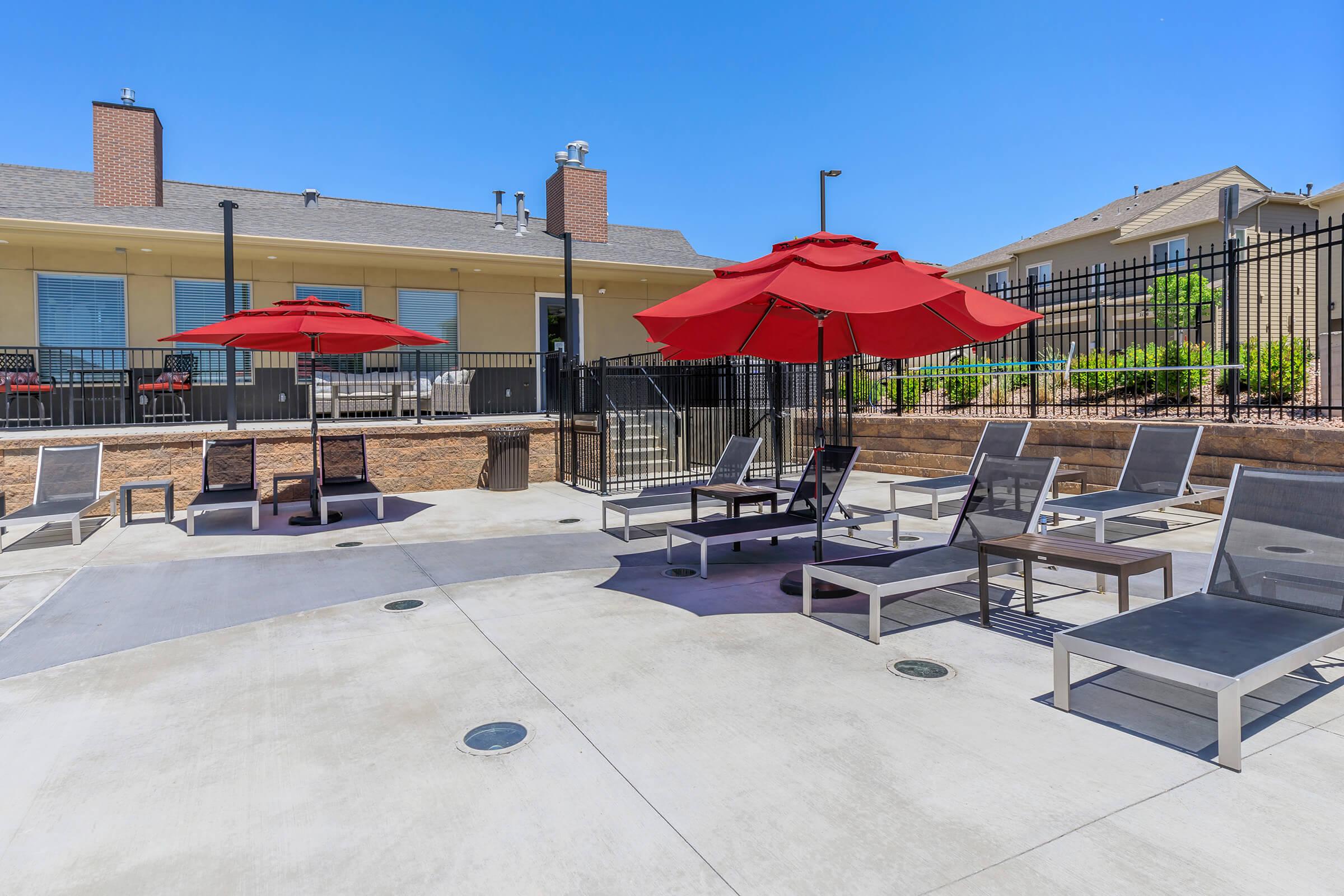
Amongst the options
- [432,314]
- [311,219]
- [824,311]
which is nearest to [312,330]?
[824,311]

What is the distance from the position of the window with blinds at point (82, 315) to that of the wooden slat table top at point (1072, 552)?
16310 mm

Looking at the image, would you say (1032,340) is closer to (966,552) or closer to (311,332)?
(966,552)

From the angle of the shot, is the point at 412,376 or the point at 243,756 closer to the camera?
the point at 243,756

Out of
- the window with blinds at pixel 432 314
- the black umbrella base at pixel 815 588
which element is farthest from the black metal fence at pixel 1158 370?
the window with blinds at pixel 432 314

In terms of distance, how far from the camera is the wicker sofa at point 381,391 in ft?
44.8

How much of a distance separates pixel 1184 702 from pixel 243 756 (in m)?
4.35

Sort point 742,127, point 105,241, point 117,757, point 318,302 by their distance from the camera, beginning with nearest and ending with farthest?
point 117,757 → point 318,302 → point 105,241 → point 742,127

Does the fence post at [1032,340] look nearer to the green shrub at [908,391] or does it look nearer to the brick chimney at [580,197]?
the green shrub at [908,391]

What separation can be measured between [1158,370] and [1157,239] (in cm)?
2257

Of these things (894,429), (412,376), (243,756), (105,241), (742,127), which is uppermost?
(742,127)

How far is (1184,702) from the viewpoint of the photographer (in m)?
3.57

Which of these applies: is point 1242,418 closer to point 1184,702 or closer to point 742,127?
point 1184,702

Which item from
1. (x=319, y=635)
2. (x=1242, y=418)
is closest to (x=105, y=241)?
(x=319, y=635)

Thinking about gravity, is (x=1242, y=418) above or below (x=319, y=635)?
above
